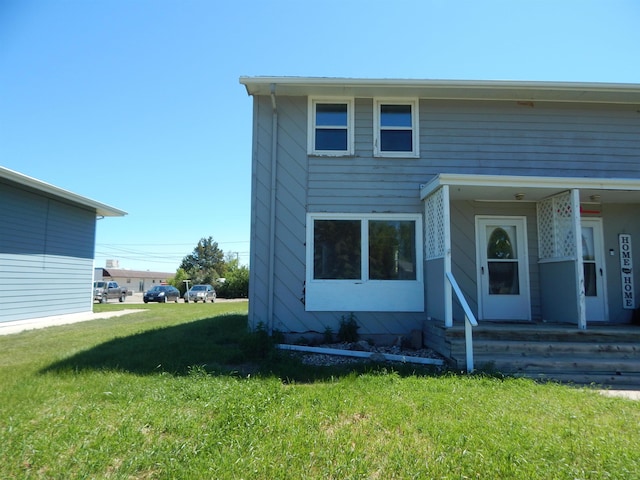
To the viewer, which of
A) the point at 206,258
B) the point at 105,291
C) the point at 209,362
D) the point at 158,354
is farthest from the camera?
the point at 206,258

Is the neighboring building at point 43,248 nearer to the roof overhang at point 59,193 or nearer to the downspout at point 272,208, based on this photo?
the roof overhang at point 59,193

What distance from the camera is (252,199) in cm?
743

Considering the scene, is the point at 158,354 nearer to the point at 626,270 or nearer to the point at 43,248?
the point at 626,270

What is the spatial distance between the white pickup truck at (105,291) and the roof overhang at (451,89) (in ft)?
83.3

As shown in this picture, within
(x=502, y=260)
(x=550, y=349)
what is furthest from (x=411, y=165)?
(x=550, y=349)

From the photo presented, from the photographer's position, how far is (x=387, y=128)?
779 cm

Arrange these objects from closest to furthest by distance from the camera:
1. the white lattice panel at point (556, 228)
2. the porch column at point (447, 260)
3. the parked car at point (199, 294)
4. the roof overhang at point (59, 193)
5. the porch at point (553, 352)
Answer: the porch at point (553, 352) → the porch column at point (447, 260) → the white lattice panel at point (556, 228) → the roof overhang at point (59, 193) → the parked car at point (199, 294)

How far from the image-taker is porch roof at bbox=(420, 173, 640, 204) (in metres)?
6.44

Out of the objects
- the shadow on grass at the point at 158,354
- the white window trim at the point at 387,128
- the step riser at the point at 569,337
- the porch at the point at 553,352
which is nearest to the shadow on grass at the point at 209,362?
the shadow on grass at the point at 158,354

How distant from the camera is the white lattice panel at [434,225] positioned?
6.55 metres

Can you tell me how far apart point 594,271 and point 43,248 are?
15.5 m

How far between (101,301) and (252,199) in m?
25.1

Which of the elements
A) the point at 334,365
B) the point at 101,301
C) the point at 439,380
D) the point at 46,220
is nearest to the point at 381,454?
the point at 439,380

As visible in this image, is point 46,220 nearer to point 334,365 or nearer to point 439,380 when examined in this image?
point 334,365
